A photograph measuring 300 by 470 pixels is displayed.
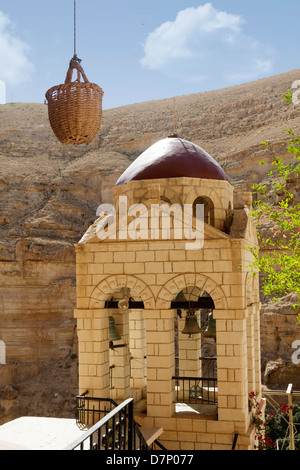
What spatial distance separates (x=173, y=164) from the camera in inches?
417

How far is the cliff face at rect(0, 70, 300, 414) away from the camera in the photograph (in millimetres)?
31500

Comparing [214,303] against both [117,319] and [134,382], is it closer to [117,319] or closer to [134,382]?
[117,319]

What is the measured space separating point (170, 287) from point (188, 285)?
0.37 meters

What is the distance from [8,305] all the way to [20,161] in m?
17.3

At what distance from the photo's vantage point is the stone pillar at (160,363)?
9367mm

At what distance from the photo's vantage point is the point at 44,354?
3133 cm

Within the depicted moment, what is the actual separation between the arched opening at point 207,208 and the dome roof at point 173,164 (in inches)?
22.6

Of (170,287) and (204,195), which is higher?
(204,195)

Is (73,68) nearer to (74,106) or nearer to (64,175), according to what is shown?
(74,106)

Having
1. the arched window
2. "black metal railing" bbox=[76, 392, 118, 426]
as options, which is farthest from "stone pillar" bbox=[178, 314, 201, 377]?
the arched window

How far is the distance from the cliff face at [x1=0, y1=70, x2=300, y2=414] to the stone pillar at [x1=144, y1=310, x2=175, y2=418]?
56.5ft

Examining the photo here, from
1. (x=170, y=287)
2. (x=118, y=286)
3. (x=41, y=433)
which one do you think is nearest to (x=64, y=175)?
(x=118, y=286)

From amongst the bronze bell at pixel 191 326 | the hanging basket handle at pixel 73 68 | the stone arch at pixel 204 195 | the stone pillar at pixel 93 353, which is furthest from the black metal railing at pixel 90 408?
the hanging basket handle at pixel 73 68

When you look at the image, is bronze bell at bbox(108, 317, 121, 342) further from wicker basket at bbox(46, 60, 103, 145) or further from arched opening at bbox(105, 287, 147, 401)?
wicker basket at bbox(46, 60, 103, 145)
